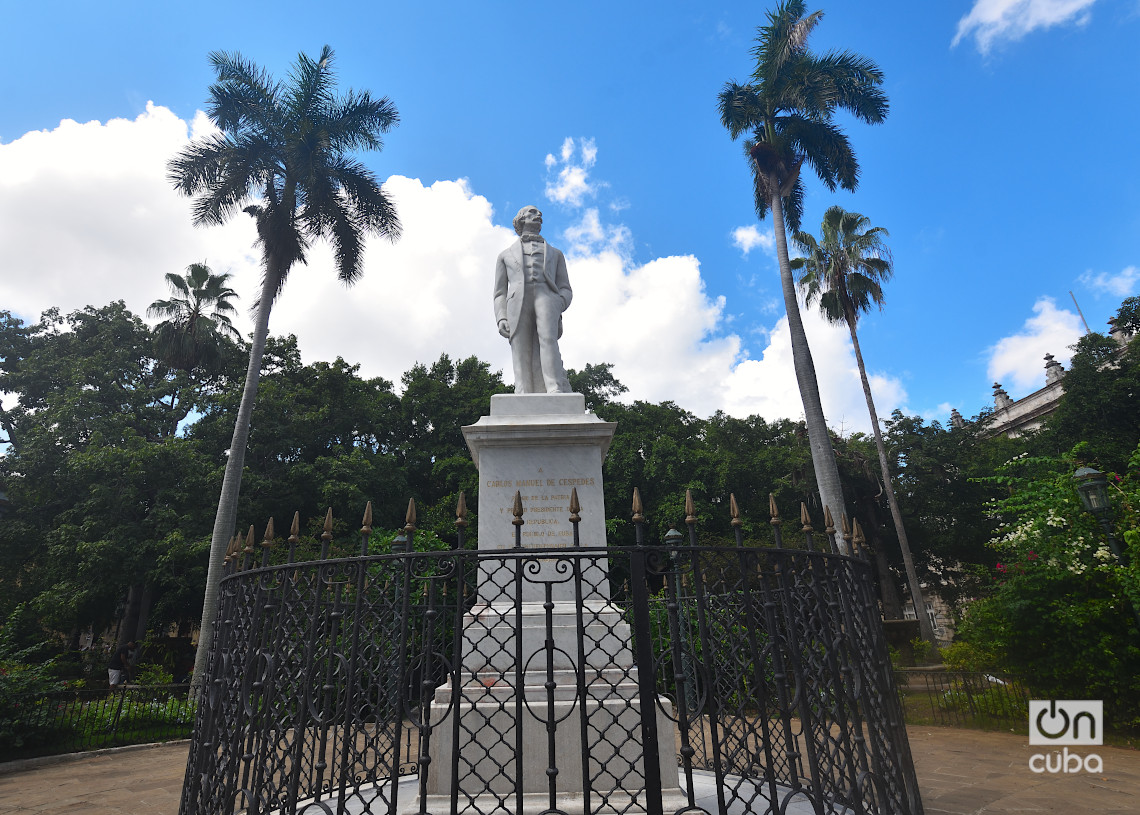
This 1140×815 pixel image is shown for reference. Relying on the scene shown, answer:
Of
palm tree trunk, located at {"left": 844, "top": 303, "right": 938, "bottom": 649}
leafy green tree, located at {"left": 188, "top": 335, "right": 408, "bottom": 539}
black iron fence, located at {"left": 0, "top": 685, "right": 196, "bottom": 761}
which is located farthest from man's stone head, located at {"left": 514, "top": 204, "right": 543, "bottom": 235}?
palm tree trunk, located at {"left": 844, "top": 303, "right": 938, "bottom": 649}

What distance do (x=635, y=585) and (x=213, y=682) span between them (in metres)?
2.44

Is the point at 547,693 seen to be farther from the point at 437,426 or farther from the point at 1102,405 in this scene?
the point at 1102,405

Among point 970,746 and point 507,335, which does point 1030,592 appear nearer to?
point 970,746

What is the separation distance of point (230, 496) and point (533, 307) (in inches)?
475

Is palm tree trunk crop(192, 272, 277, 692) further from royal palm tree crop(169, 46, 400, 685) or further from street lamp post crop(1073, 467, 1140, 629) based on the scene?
street lamp post crop(1073, 467, 1140, 629)

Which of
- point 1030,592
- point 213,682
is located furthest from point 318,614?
point 1030,592

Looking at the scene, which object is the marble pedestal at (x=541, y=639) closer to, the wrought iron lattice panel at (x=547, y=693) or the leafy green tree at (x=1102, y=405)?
the wrought iron lattice panel at (x=547, y=693)

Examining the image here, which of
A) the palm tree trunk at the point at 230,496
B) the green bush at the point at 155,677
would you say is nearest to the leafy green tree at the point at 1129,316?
the palm tree trunk at the point at 230,496

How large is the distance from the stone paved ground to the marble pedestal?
3.37 metres

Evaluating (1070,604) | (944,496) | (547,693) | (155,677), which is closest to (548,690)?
(547,693)

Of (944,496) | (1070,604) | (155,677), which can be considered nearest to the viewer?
(1070,604)

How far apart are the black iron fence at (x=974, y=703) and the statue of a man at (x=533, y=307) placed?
10.2 m

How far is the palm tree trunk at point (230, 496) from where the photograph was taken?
46.1 feet

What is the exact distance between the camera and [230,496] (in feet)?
48.7
